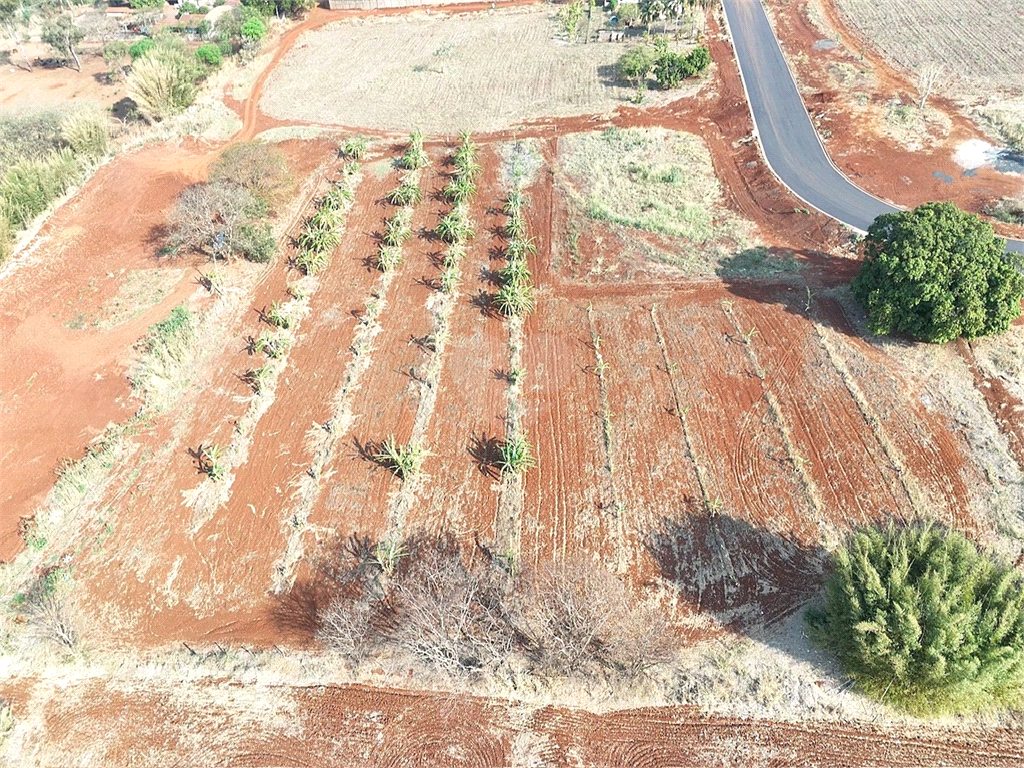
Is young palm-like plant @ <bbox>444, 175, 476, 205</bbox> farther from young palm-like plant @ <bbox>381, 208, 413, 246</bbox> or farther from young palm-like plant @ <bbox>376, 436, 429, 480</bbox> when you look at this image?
young palm-like plant @ <bbox>376, 436, 429, 480</bbox>

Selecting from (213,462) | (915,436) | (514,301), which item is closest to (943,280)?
(915,436)

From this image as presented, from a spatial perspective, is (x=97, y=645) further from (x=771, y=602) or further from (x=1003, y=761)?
(x=1003, y=761)

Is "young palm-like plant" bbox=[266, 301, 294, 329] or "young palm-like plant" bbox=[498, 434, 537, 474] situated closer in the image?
"young palm-like plant" bbox=[498, 434, 537, 474]

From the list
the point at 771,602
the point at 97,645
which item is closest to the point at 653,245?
the point at 771,602

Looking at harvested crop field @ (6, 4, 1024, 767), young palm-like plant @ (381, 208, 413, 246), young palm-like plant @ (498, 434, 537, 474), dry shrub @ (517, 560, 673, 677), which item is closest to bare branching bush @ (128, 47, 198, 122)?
harvested crop field @ (6, 4, 1024, 767)

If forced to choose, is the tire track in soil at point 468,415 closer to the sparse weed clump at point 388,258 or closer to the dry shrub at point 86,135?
the sparse weed clump at point 388,258

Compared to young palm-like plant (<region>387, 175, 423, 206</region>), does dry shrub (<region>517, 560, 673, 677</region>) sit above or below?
below
